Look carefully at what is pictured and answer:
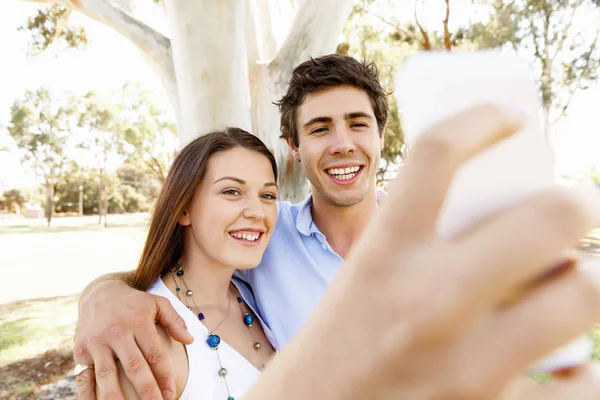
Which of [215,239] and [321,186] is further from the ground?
[321,186]

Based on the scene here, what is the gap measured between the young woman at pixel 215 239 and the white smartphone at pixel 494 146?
3.95 ft

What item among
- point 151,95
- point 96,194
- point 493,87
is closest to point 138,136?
point 151,95

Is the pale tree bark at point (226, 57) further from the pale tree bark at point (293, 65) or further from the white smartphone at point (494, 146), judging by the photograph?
the white smartphone at point (494, 146)

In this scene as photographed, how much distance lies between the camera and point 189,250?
5.48 ft

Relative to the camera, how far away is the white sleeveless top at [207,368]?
130 centimetres

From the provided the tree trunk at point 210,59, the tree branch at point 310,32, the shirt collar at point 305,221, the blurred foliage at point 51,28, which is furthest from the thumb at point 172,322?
the blurred foliage at point 51,28

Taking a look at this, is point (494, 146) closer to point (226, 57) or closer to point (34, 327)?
point (226, 57)

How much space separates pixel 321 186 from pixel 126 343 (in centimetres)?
115

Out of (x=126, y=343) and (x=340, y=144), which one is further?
(x=340, y=144)

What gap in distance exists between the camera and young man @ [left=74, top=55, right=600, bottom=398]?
170cm

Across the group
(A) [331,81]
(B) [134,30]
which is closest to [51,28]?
(B) [134,30]

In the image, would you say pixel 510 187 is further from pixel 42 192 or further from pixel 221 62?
pixel 42 192

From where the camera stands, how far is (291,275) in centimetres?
172

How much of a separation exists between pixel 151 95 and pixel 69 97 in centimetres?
396
